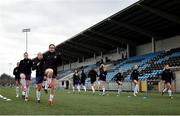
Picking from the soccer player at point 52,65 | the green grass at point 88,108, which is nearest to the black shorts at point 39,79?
the green grass at point 88,108

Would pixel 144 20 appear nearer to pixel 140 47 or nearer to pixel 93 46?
pixel 140 47

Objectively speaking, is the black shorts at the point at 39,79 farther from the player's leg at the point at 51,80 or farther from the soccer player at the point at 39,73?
the player's leg at the point at 51,80

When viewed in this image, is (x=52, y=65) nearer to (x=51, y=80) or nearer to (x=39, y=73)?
(x=51, y=80)

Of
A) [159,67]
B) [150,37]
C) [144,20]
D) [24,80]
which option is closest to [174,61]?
[159,67]

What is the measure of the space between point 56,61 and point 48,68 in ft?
1.28

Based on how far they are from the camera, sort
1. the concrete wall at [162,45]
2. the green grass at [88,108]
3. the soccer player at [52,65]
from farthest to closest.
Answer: the concrete wall at [162,45]
the soccer player at [52,65]
the green grass at [88,108]

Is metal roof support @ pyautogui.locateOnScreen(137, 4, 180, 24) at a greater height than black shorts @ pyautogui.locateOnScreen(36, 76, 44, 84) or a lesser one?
greater

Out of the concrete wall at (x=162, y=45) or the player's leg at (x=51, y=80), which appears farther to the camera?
the concrete wall at (x=162, y=45)

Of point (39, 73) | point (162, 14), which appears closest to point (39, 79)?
point (39, 73)

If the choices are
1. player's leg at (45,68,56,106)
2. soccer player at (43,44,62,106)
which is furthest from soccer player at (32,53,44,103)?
player's leg at (45,68,56,106)

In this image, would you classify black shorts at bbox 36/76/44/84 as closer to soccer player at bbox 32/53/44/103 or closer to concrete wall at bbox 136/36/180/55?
soccer player at bbox 32/53/44/103

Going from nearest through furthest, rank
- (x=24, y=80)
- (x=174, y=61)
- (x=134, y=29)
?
(x=24, y=80) < (x=174, y=61) < (x=134, y=29)

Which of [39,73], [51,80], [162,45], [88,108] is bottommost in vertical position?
[88,108]

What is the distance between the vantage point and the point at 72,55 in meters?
75.5
